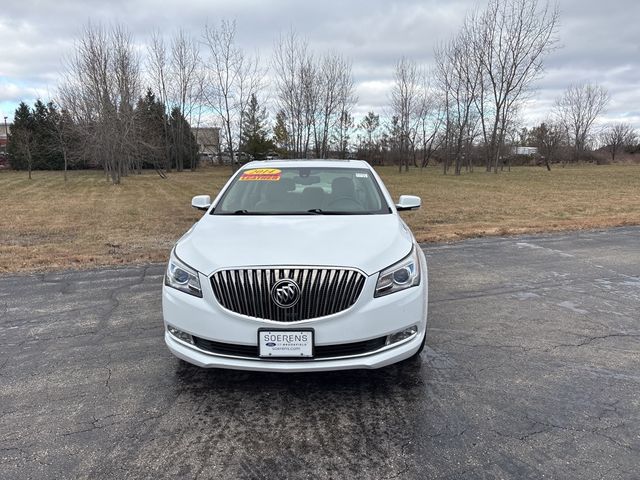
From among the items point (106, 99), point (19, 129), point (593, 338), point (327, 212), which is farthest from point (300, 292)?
point (19, 129)

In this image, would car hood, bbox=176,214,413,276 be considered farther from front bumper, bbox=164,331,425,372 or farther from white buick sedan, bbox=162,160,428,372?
front bumper, bbox=164,331,425,372

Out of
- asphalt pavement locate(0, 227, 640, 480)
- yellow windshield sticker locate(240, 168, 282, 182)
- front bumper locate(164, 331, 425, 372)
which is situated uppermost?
yellow windshield sticker locate(240, 168, 282, 182)

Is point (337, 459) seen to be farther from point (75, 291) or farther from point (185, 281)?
point (75, 291)

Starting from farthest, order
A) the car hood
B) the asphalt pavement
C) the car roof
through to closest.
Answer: the car roof, the car hood, the asphalt pavement

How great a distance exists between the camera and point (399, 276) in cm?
297

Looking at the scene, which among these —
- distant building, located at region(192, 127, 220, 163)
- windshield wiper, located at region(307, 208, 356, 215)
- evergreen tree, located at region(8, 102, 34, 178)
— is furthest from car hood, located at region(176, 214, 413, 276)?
evergreen tree, located at region(8, 102, 34, 178)

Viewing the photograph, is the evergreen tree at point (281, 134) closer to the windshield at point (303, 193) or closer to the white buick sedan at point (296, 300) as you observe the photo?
the windshield at point (303, 193)

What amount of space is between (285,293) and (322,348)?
1.30ft

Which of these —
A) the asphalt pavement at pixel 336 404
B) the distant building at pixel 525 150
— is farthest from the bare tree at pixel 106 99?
the distant building at pixel 525 150

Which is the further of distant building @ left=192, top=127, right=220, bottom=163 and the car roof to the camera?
distant building @ left=192, top=127, right=220, bottom=163

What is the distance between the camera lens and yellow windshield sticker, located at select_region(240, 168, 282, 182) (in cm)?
462

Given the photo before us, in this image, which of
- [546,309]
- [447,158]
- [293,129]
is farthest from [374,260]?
[447,158]

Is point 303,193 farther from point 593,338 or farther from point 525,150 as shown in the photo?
point 525,150

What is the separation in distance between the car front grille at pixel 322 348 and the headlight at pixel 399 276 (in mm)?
310
